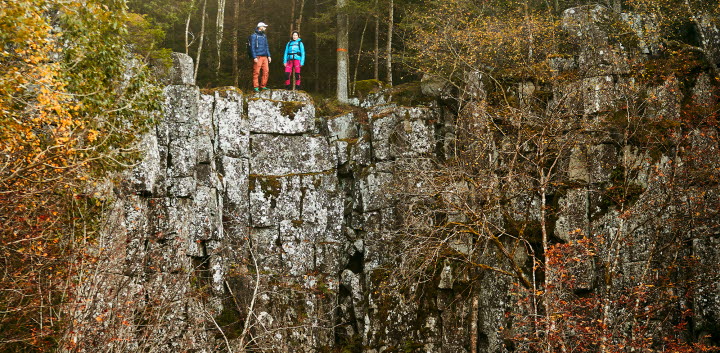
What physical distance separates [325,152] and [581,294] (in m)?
9.32

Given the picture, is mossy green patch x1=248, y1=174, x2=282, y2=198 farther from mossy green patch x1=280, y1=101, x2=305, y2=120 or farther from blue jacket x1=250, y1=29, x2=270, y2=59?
blue jacket x1=250, y1=29, x2=270, y2=59

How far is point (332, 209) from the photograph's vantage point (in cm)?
2070

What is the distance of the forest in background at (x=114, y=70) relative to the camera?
358 inches

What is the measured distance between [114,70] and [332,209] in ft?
30.6

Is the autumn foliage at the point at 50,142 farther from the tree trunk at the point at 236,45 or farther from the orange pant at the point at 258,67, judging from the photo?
the tree trunk at the point at 236,45

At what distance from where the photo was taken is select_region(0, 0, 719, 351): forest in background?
9.10 m

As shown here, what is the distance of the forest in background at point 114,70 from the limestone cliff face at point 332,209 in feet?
3.88

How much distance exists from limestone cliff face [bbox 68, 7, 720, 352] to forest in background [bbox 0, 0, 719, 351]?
46.5 inches

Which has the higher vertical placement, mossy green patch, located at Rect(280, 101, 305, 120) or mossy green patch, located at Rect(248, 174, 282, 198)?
mossy green patch, located at Rect(280, 101, 305, 120)

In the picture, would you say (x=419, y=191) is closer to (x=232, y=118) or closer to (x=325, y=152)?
(x=325, y=152)

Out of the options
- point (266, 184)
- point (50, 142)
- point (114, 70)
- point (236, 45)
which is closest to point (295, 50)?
point (236, 45)

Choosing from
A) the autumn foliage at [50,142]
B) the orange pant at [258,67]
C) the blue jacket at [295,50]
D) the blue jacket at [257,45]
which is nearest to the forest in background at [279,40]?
the blue jacket at [295,50]

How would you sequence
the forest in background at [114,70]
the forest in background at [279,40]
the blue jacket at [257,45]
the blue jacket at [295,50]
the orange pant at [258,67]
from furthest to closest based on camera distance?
the forest in background at [279,40] < the blue jacket at [295,50] < the orange pant at [258,67] < the blue jacket at [257,45] < the forest in background at [114,70]

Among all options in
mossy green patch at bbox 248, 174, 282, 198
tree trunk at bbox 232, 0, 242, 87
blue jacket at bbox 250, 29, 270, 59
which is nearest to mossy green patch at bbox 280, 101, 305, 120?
blue jacket at bbox 250, 29, 270, 59
